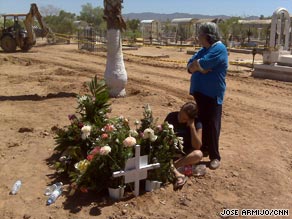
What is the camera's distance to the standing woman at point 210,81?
4.25 m

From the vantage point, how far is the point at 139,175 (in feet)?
12.6

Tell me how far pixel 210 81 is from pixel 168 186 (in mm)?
1194

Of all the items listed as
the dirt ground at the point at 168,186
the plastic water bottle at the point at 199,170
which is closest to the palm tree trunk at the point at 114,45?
the dirt ground at the point at 168,186

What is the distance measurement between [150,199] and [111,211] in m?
0.41

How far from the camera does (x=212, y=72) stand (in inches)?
173

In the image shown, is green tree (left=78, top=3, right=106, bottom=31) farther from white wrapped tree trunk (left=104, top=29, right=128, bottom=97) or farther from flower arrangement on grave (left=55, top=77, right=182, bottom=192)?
flower arrangement on grave (left=55, top=77, right=182, bottom=192)

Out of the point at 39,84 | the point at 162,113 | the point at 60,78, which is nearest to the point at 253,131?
the point at 162,113

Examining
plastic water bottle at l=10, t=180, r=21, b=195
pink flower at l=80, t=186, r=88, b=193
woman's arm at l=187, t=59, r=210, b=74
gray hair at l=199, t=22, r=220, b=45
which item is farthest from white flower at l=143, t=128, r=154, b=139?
plastic water bottle at l=10, t=180, r=21, b=195

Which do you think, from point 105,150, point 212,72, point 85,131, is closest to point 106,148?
point 105,150

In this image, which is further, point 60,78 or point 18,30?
point 18,30

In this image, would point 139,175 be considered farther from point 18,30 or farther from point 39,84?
point 18,30

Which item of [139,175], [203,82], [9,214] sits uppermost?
[203,82]

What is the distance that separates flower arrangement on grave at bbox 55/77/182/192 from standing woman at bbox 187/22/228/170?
488 millimetres

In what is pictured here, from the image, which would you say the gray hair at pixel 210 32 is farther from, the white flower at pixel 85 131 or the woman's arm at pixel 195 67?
the white flower at pixel 85 131
